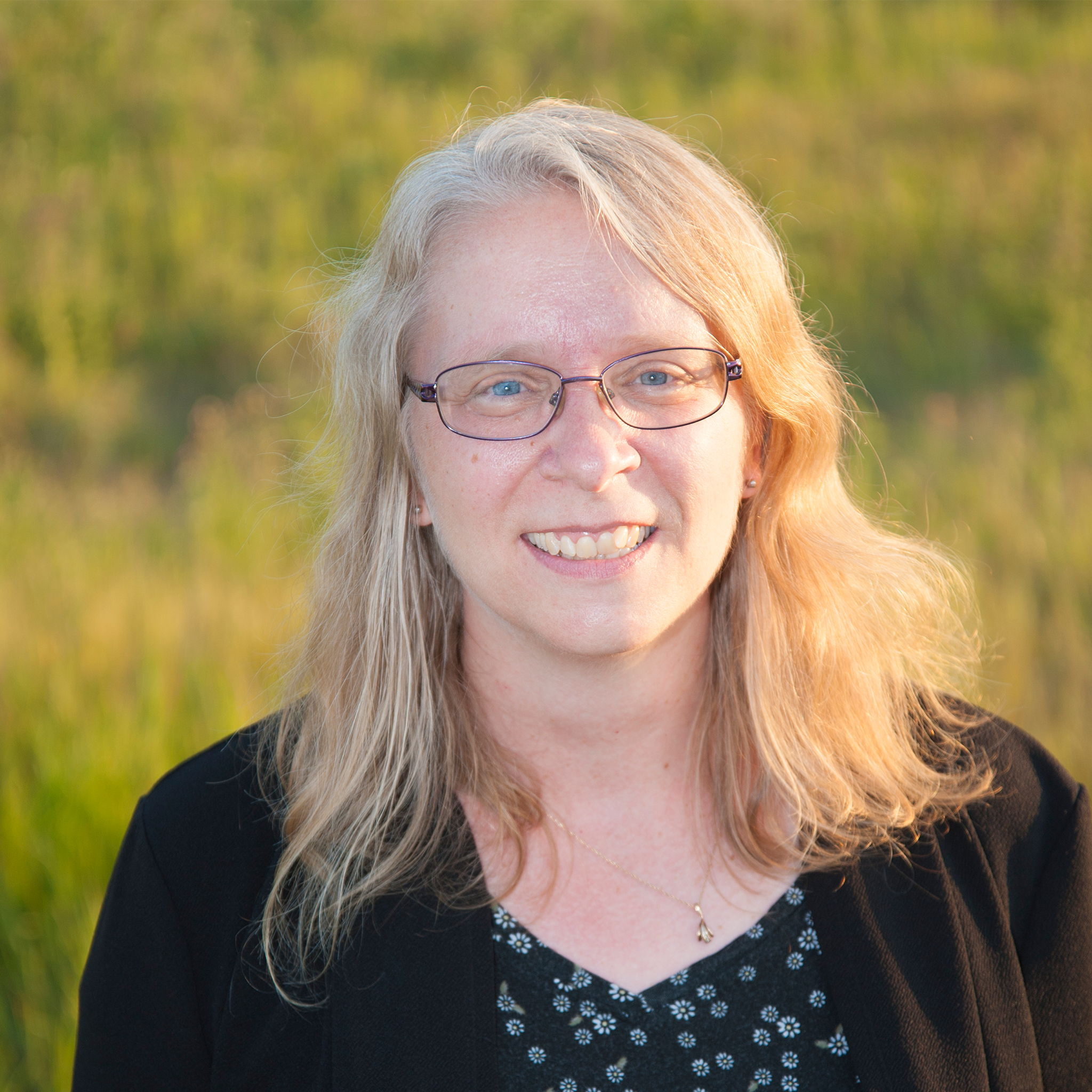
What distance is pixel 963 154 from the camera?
8492 mm

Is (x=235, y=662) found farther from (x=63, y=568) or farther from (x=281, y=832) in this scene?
(x=281, y=832)

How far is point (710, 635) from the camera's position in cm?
192

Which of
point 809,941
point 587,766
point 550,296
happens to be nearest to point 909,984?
point 809,941

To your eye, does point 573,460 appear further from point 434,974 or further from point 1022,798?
point 1022,798

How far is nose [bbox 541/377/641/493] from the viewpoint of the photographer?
5.06ft

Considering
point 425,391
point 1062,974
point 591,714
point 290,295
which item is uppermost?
point 290,295

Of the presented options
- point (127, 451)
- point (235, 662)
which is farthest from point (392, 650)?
point (127, 451)

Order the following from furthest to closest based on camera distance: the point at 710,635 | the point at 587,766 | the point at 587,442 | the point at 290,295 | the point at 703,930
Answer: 1. the point at 290,295
2. the point at 710,635
3. the point at 587,766
4. the point at 703,930
5. the point at 587,442

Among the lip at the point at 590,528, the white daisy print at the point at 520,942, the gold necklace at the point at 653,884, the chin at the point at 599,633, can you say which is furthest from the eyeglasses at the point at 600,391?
the white daisy print at the point at 520,942

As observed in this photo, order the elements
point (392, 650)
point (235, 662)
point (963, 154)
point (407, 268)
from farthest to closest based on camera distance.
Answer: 1. point (963, 154)
2. point (235, 662)
3. point (392, 650)
4. point (407, 268)

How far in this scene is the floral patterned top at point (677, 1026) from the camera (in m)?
1.55

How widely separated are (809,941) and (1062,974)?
0.43m

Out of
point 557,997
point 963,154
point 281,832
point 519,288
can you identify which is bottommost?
point 557,997

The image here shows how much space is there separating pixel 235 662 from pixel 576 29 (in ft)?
27.8
